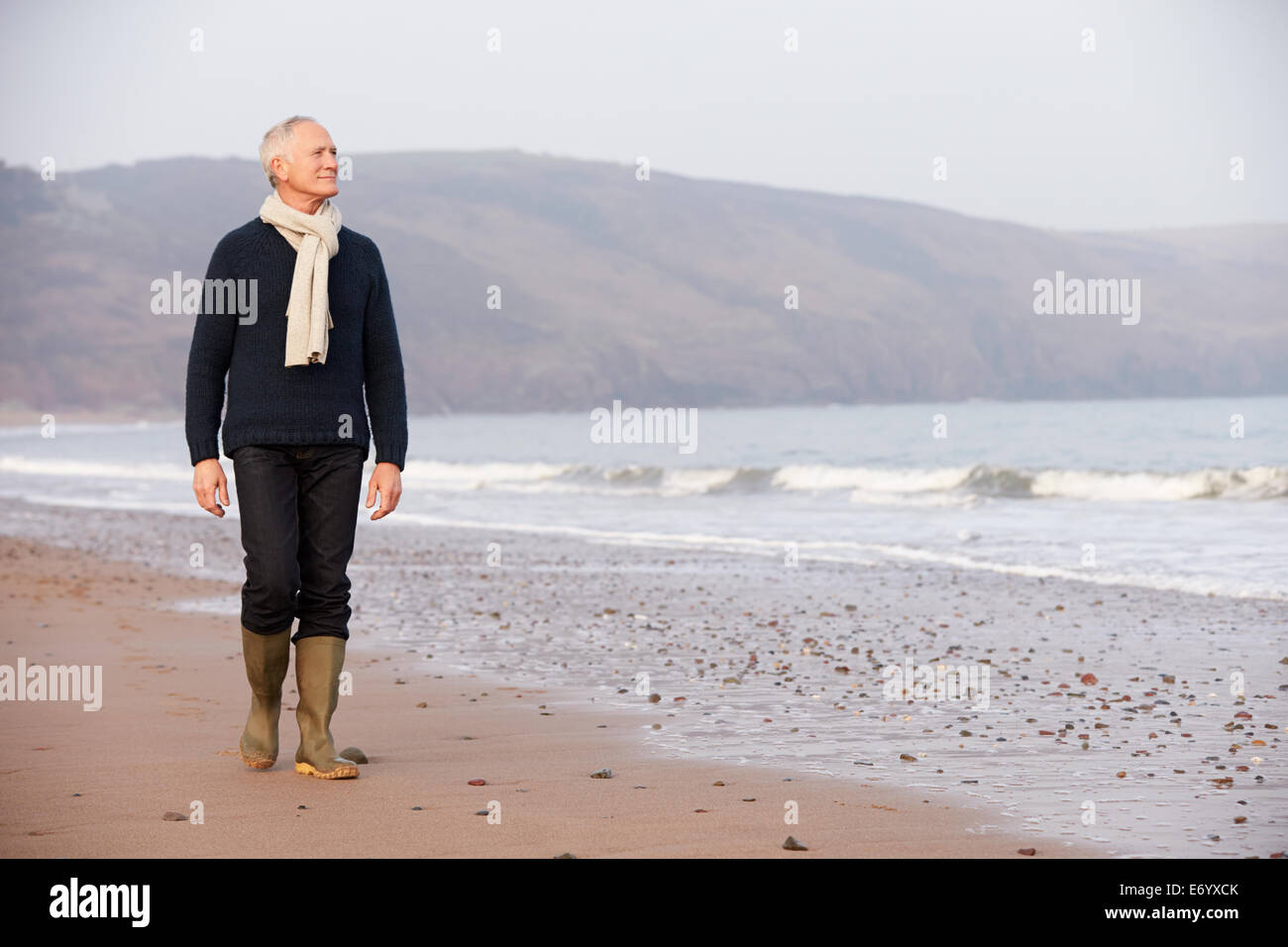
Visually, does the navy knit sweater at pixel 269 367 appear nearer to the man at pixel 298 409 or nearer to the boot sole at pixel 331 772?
the man at pixel 298 409

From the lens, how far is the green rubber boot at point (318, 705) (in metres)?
4.30

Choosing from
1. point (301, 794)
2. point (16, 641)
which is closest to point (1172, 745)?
point (301, 794)

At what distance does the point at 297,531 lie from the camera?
425cm

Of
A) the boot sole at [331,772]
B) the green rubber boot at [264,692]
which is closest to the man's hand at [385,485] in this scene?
the green rubber boot at [264,692]

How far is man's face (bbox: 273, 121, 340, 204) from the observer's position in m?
4.19

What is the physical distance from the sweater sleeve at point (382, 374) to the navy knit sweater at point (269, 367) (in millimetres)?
61

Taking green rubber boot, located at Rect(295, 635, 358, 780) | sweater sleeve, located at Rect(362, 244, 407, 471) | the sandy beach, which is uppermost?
sweater sleeve, located at Rect(362, 244, 407, 471)

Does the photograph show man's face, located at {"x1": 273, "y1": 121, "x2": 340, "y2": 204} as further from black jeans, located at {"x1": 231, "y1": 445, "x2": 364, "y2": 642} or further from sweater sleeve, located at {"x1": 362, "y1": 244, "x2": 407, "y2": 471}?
black jeans, located at {"x1": 231, "y1": 445, "x2": 364, "y2": 642}

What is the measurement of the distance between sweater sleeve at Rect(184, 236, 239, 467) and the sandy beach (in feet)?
3.53

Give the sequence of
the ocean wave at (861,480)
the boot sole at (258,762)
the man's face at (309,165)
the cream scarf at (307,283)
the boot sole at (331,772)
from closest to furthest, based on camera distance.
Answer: the cream scarf at (307,283) → the man's face at (309,165) → the boot sole at (331,772) → the boot sole at (258,762) → the ocean wave at (861,480)

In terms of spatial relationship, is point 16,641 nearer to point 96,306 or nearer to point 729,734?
point 729,734

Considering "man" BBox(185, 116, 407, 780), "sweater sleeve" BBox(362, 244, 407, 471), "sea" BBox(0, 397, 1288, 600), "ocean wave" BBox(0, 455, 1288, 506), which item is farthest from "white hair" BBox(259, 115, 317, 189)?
"ocean wave" BBox(0, 455, 1288, 506)
